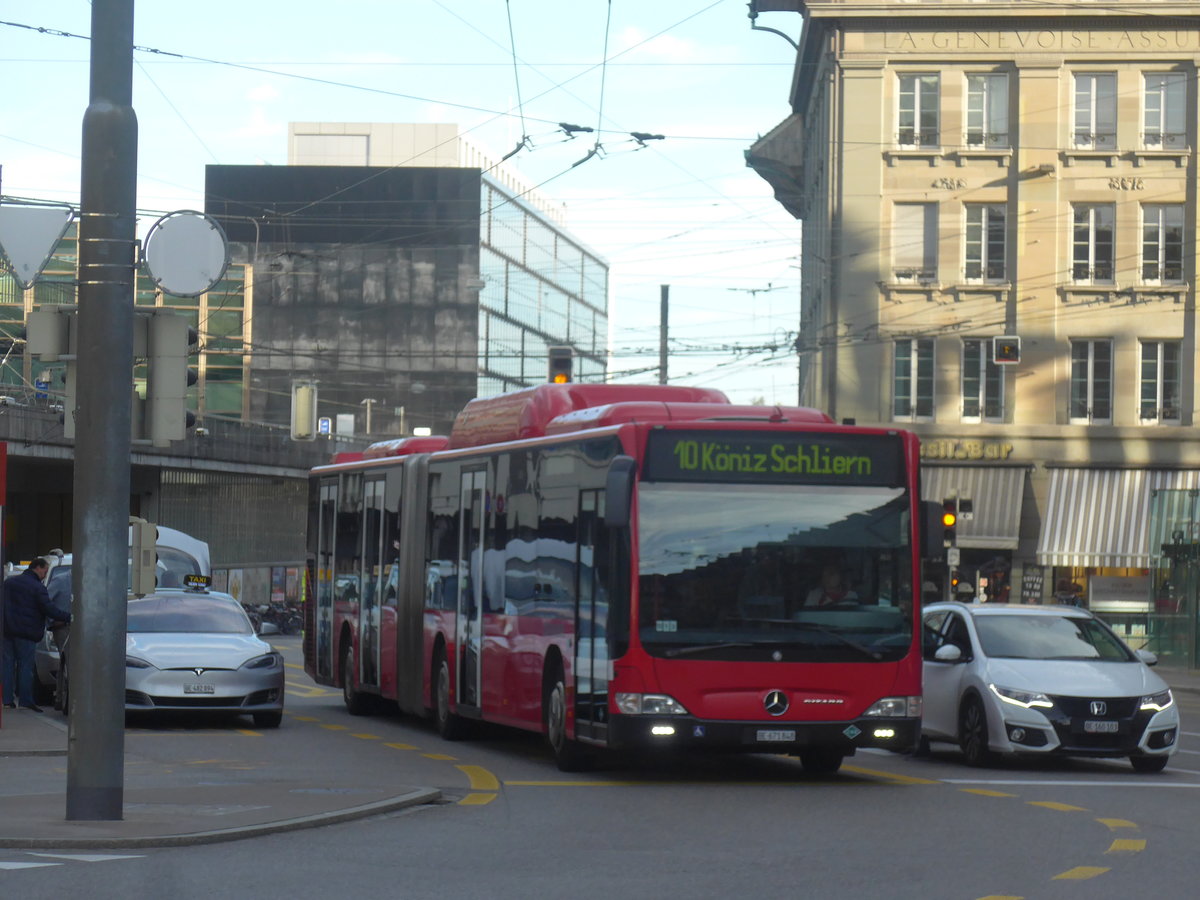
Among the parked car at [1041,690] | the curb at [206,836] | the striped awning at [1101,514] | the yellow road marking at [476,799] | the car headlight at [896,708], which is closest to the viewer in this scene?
the curb at [206,836]

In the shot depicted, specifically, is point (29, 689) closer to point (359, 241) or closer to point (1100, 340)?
point (1100, 340)

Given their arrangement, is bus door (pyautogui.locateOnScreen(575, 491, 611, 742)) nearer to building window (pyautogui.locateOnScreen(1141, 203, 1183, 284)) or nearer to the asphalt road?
the asphalt road

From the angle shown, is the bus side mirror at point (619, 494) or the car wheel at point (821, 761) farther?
the car wheel at point (821, 761)

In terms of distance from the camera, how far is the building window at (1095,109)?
48.7m

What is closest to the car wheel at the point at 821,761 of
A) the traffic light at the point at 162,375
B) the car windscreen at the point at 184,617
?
the traffic light at the point at 162,375

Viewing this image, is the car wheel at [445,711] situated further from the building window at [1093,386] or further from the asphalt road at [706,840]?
the building window at [1093,386]

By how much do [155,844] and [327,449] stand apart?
2550 inches

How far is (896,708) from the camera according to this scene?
15703mm

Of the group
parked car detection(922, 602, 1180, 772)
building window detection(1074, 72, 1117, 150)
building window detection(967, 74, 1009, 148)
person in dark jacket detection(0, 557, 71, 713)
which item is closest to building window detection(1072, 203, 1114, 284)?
building window detection(1074, 72, 1117, 150)

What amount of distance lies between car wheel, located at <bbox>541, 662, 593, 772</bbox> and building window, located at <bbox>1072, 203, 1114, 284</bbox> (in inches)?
1344

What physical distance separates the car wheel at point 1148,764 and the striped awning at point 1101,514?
3067 cm

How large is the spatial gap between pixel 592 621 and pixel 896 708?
92.5 inches

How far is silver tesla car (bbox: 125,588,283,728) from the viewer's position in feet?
68.6

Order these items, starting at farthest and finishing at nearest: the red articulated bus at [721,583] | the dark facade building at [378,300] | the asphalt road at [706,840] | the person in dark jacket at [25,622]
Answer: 1. the dark facade building at [378,300]
2. the person in dark jacket at [25,622]
3. the red articulated bus at [721,583]
4. the asphalt road at [706,840]
